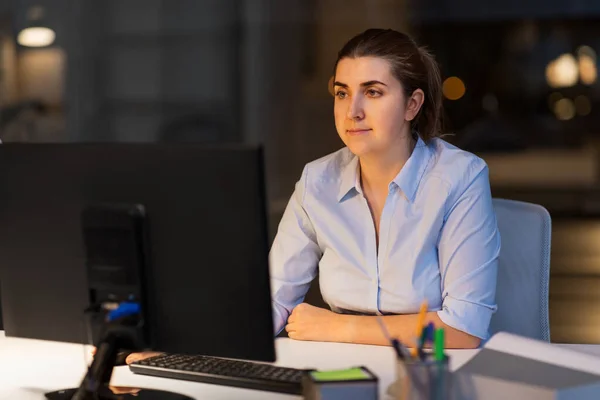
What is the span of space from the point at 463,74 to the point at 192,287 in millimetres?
3070

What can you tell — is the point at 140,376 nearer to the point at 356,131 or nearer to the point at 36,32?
the point at 356,131

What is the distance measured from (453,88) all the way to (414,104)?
2083mm

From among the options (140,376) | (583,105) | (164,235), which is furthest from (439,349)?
(583,105)

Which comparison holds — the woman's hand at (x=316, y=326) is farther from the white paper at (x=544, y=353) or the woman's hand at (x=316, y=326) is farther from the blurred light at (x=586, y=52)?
the blurred light at (x=586, y=52)

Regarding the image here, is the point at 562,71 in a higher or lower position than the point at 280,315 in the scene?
higher

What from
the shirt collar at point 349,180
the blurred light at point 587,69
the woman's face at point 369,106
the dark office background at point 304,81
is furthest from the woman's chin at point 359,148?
the blurred light at point 587,69

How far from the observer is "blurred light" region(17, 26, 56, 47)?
177 inches

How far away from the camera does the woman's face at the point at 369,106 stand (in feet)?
7.22

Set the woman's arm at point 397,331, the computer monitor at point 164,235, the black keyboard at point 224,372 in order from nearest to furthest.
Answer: the computer monitor at point 164,235
the black keyboard at point 224,372
the woman's arm at point 397,331

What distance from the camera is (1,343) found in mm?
2045

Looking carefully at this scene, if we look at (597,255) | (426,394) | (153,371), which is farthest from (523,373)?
(597,255)

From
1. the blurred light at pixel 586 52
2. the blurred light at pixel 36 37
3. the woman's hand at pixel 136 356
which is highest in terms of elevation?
the blurred light at pixel 36 37

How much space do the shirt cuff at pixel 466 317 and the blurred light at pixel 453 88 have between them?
2.38 metres

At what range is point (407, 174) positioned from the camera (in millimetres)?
2225
